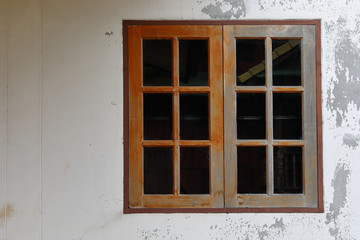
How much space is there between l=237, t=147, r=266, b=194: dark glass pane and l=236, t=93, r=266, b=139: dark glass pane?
170mm

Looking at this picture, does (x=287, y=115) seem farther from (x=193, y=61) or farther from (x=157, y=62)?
(x=157, y=62)

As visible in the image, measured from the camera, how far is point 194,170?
3105mm

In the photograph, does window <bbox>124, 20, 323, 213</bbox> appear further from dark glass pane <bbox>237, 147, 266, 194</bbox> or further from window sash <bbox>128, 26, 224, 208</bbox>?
dark glass pane <bbox>237, 147, 266, 194</bbox>

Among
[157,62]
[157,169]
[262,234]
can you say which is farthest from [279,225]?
[157,62]

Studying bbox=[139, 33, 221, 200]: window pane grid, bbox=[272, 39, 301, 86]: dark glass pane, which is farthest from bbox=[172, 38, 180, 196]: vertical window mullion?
bbox=[272, 39, 301, 86]: dark glass pane

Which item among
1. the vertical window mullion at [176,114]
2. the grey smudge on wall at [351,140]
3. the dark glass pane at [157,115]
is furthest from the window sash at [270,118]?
the dark glass pane at [157,115]

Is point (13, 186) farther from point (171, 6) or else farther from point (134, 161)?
point (171, 6)

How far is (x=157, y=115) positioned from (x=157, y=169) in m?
0.40

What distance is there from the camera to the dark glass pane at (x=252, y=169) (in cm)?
300

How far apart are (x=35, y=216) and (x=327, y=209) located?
1.97 meters

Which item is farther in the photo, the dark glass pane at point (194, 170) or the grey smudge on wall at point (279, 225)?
the dark glass pane at point (194, 170)

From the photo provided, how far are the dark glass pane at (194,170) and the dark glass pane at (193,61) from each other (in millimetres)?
505

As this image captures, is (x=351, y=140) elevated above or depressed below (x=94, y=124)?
below

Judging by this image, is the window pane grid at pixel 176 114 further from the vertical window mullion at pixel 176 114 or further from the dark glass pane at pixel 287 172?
the dark glass pane at pixel 287 172
